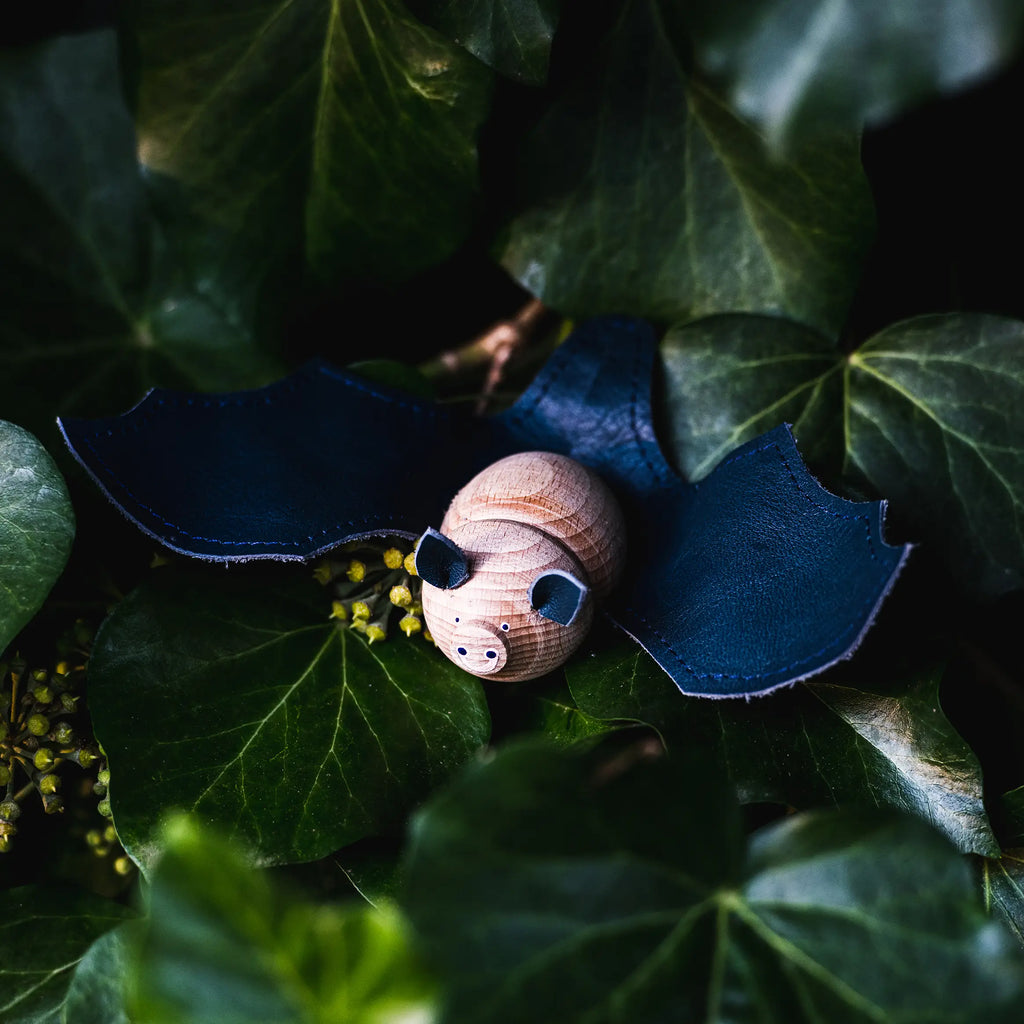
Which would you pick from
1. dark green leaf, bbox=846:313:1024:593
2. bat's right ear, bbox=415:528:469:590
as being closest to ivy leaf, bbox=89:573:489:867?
bat's right ear, bbox=415:528:469:590

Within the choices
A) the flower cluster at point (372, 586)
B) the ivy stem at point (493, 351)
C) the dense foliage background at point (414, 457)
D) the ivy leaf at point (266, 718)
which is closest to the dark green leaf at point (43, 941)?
the dense foliage background at point (414, 457)

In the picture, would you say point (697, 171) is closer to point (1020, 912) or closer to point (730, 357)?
point (730, 357)

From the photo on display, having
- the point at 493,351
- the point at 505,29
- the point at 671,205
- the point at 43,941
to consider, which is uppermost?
the point at 505,29

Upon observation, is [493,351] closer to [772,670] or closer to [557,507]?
[557,507]

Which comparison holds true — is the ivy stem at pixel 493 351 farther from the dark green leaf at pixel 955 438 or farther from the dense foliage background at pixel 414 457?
the dark green leaf at pixel 955 438

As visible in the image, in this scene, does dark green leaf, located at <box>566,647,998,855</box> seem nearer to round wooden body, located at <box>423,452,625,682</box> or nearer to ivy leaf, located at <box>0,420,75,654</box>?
round wooden body, located at <box>423,452,625,682</box>

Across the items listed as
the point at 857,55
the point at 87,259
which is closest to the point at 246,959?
the point at 857,55

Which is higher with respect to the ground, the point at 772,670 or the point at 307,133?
the point at 307,133
